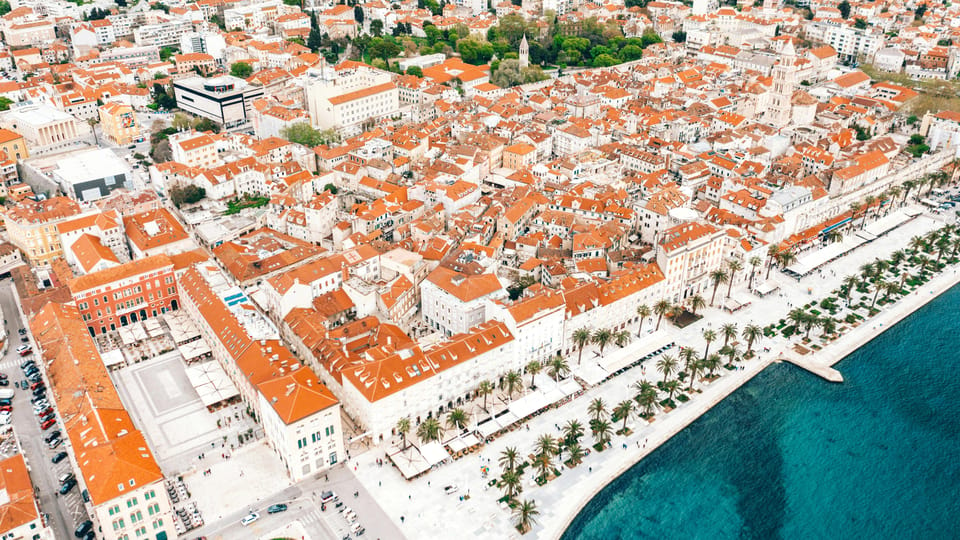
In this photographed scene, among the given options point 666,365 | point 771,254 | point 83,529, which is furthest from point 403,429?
point 771,254

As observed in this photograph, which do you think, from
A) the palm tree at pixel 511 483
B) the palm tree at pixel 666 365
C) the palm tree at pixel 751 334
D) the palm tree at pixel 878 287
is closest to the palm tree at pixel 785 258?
the palm tree at pixel 878 287

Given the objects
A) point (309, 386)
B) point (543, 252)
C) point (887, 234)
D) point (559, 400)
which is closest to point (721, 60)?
point (887, 234)

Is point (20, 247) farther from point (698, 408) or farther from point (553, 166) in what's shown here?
point (698, 408)

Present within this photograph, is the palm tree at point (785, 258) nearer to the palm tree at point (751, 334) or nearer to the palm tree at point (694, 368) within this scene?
the palm tree at point (751, 334)

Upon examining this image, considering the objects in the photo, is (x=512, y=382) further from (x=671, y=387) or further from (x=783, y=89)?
(x=783, y=89)

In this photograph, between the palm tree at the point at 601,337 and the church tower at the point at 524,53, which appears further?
the church tower at the point at 524,53

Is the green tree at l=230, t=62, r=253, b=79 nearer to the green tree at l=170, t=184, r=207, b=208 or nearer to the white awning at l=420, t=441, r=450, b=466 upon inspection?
the green tree at l=170, t=184, r=207, b=208
